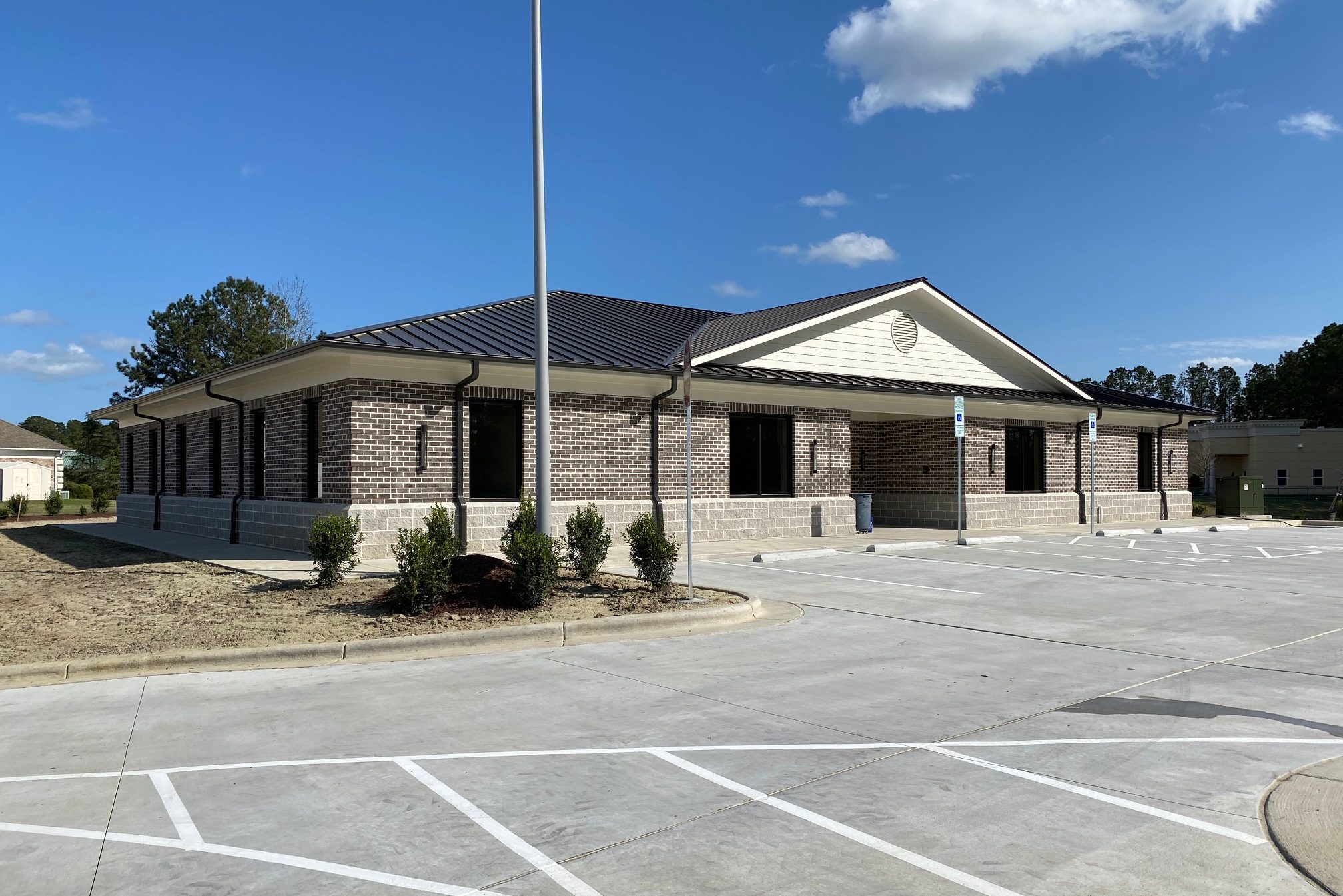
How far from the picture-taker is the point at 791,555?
56.5 feet

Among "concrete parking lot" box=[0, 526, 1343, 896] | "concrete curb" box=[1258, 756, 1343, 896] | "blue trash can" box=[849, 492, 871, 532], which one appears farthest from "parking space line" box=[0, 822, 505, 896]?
"blue trash can" box=[849, 492, 871, 532]

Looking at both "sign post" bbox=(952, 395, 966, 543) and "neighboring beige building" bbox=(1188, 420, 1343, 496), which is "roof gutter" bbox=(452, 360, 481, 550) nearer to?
"sign post" bbox=(952, 395, 966, 543)

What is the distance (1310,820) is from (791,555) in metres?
12.7

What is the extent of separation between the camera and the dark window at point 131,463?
29.9 m

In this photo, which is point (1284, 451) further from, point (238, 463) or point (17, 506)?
point (17, 506)

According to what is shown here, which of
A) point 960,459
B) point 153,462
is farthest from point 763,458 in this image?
point 153,462

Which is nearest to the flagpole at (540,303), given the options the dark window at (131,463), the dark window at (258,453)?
the dark window at (258,453)

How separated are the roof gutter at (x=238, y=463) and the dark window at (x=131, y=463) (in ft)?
37.2

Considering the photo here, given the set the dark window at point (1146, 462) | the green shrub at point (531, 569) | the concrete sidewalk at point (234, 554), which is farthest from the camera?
the dark window at point (1146, 462)

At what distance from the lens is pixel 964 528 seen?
81.3 ft

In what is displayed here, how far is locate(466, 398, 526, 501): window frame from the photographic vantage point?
17.5 meters

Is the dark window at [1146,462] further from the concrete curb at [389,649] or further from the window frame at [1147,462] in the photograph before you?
the concrete curb at [389,649]

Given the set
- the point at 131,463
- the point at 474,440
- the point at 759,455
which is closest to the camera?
the point at 474,440

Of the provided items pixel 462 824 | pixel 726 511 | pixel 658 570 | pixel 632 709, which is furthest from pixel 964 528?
pixel 462 824
